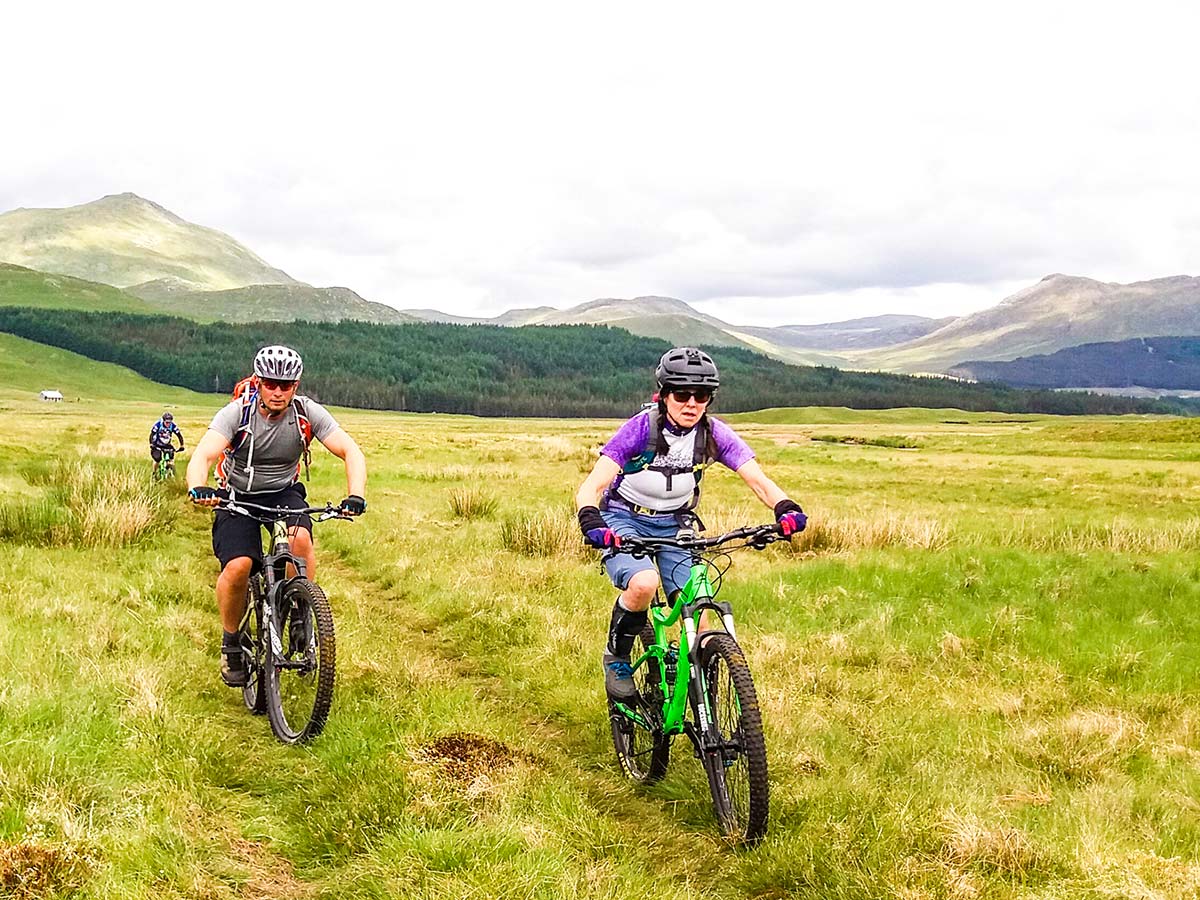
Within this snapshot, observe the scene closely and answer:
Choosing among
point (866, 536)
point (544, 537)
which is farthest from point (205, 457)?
point (866, 536)

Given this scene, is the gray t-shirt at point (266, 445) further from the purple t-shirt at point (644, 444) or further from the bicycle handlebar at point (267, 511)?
the purple t-shirt at point (644, 444)

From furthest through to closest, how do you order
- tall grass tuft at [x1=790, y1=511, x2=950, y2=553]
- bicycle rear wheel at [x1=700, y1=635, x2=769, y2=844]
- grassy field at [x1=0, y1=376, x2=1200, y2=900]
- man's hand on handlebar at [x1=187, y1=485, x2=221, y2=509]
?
tall grass tuft at [x1=790, y1=511, x2=950, y2=553], man's hand on handlebar at [x1=187, y1=485, x2=221, y2=509], bicycle rear wheel at [x1=700, y1=635, x2=769, y2=844], grassy field at [x1=0, y1=376, x2=1200, y2=900]

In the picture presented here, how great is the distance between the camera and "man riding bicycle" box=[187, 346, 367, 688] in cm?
714

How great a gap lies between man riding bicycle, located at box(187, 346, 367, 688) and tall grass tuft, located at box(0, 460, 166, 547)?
279 inches

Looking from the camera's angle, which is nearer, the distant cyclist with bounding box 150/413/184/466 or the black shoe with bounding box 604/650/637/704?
the black shoe with bounding box 604/650/637/704

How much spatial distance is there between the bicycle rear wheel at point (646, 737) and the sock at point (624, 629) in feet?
0.23

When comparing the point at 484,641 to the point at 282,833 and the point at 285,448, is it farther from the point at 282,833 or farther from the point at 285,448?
the point at 282,833

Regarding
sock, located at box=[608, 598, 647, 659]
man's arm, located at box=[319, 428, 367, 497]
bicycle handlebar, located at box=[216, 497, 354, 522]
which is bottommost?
sock, located at box=[608, 598, 647, 659]

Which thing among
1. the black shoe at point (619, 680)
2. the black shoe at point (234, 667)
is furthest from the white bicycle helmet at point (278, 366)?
the black shoe at point (619, 680)

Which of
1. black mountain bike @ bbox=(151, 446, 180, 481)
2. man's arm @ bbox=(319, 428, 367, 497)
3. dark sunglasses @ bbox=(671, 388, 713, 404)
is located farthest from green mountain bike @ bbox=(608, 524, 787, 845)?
black mountain bike @ bbox=(151, 446, 180, 481)

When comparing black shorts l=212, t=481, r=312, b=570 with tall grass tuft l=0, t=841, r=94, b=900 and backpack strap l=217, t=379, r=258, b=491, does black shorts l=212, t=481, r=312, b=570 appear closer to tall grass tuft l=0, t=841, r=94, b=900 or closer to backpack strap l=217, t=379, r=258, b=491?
backpack strap l=217, t=379, r=258, b=491

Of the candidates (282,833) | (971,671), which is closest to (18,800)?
(282,833)

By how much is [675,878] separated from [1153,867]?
2.60 m

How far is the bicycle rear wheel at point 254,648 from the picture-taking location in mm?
7309
